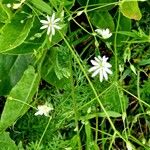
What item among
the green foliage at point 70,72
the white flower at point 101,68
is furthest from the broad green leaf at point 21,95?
the white flower at point 101,68

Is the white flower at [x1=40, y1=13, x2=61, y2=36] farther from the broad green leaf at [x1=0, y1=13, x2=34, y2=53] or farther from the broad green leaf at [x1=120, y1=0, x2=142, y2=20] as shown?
the broad green leaf at [x1=120, y1=0, x2=142, y2=20]

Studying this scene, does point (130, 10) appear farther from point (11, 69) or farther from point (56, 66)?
point (11, 69)

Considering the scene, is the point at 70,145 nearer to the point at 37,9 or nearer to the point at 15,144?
the point at 15,144

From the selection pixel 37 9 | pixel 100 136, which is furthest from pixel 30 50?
pixel 100 136

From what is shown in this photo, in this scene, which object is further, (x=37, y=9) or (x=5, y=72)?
(x=5, y=72)

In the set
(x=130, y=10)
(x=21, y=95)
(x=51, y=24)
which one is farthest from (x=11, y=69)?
(x=130, y=10)

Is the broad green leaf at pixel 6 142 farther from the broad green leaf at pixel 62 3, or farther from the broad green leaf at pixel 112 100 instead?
the broad green leaf at pixel 62 3

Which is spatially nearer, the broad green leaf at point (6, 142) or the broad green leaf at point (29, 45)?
the broad green leaf at point (29, 45)
